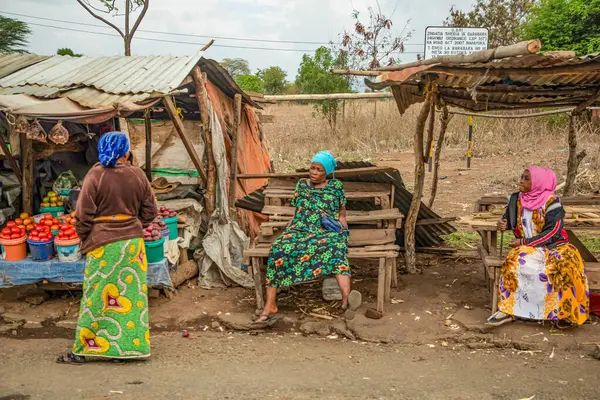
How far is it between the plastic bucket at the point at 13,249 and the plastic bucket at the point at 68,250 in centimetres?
43

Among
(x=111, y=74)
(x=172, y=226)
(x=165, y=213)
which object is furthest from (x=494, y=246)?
(x=111, y=74)

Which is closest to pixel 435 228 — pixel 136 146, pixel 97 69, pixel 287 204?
pixel 287 204

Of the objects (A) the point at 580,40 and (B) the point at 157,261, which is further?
(A) the point at 580,40

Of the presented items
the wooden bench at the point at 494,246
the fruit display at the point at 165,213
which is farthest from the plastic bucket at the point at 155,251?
the wooden bench at the point at 494,246

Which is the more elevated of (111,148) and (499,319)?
(111,148)

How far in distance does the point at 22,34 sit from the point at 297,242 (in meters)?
17.6

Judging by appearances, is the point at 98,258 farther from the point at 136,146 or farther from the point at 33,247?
the point at 136,146

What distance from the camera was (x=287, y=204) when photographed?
6.97 metres

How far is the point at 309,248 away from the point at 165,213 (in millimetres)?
1986

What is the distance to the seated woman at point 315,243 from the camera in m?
5.43

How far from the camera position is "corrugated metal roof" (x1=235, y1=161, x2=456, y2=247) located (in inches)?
260

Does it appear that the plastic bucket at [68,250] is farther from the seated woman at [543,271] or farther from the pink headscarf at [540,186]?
the pink headscarf at [540,186]

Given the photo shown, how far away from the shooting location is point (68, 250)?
5.88m

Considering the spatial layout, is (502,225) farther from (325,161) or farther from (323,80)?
(323,80)
